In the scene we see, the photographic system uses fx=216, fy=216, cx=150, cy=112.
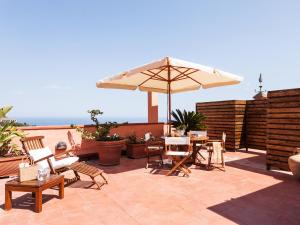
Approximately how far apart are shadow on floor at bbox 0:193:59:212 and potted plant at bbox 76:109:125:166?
2.48 m

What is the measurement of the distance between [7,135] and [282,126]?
7.23 metres

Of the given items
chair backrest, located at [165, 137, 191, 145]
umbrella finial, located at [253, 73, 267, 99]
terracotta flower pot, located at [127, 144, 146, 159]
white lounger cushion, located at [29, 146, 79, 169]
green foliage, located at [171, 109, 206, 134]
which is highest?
umbrella finial, located at [253, 73, 267, 99]

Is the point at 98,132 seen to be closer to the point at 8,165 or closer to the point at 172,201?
the point at 8,165

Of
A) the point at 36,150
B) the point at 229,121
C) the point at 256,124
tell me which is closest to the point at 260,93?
the point at 256,124

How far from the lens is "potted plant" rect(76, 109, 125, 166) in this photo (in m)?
6.57

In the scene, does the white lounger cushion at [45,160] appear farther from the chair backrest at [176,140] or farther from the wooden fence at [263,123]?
the wooden fence at [263,123]

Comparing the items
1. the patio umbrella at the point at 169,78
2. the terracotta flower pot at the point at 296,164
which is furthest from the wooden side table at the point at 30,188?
the terracotta flower pot at the point at 296,164

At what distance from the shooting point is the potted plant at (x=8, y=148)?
534 centimetres

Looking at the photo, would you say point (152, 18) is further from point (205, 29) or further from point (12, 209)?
point (12, 209)

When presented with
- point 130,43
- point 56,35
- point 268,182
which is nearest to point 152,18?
point 130,43

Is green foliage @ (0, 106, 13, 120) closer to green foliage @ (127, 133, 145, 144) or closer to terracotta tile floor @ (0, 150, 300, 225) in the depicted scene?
terracotta tile floor @ (0, 150, 300, 225)

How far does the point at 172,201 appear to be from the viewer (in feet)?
12.7

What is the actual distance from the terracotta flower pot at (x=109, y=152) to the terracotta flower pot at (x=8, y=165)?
2.16m

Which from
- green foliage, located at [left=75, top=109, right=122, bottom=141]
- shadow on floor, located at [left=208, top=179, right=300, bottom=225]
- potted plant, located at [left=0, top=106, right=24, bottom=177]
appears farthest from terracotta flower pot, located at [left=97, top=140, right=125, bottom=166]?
shadow on floor, located at [left=208, top=179, right=300, bottom=225]
